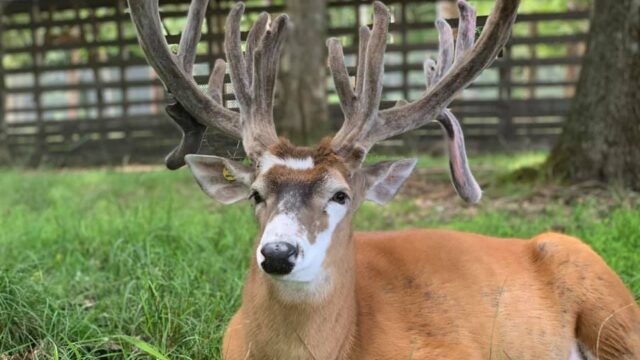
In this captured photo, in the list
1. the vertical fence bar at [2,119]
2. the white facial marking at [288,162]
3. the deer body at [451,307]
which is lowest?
the vertical fence bar at [2,119]

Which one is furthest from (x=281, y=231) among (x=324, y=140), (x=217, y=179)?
(x=217, y=179)

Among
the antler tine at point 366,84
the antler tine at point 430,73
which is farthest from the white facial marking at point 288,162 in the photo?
the antler tine at point 430,73

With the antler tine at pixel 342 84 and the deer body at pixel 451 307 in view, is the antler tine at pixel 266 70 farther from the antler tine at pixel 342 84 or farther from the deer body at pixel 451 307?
the deer body at pixel 451 307

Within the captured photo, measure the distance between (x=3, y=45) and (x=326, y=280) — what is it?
41.0 ft

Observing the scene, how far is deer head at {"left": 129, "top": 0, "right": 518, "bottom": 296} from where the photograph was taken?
2750 mm

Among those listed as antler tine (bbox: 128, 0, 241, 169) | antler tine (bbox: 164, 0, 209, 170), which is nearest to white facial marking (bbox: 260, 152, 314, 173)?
antler tine (bbox: 128, 0, 241, 169)

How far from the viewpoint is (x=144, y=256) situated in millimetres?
4555

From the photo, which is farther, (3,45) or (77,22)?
(3,45)

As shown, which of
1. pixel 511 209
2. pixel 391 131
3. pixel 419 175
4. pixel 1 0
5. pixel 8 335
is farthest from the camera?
pixel 1 0

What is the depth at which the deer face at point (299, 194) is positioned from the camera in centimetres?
251

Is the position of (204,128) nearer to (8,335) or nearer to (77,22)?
(8,335)

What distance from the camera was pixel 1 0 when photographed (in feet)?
43.9

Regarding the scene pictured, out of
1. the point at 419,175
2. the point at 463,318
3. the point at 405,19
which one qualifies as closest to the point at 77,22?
the point at 405,19

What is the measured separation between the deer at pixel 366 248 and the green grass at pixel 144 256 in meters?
0.52
